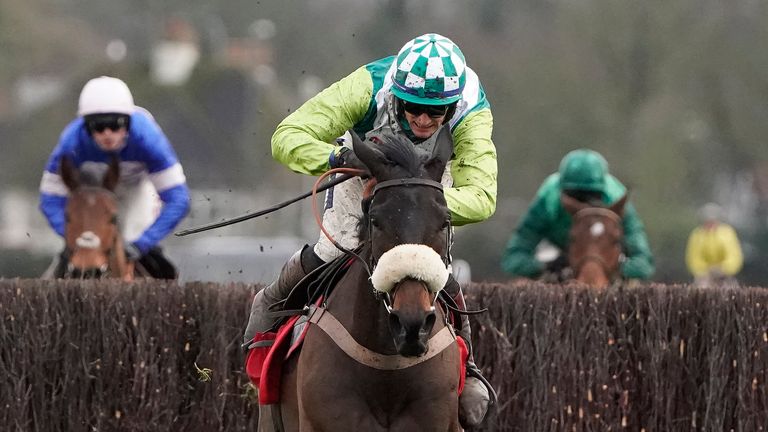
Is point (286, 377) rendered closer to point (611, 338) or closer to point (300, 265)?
point (300, 265)

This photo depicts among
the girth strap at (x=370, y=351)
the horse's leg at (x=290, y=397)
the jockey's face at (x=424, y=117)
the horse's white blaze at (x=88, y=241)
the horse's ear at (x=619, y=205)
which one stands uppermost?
the jockey's face at (x=424, y=117)

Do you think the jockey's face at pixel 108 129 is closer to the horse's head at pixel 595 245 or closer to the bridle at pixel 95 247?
the bridle at pixel 95 247

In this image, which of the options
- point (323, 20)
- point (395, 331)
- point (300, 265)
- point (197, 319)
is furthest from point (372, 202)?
point (323, 20)

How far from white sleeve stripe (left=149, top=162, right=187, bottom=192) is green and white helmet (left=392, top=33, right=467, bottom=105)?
5.24 m

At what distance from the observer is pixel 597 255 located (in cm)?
1090

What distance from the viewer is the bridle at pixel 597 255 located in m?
10.9

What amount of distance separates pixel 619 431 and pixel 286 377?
101 inches

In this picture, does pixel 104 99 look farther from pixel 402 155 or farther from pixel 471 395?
pixel 402 155

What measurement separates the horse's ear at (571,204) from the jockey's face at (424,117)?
611 cm

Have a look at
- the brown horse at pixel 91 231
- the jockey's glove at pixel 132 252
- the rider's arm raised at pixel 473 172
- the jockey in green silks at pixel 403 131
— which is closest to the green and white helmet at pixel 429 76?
the jockey in green silks at pixel 403 131

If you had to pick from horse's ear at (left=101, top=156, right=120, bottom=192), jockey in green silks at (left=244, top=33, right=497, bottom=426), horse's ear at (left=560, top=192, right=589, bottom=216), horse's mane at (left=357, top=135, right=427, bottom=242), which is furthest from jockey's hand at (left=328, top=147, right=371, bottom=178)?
horse's ear at (left=560, top=192, right=589, bottom=216)

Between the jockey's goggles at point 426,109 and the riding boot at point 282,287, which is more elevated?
the jockey's goggles at point 426,109

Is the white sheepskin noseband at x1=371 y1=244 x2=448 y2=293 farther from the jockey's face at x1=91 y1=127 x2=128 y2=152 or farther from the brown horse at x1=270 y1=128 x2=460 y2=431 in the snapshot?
the jockey's face at x1=91 y1=127 x2=128 y2=152

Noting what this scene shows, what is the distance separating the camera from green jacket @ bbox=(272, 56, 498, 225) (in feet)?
18.5
